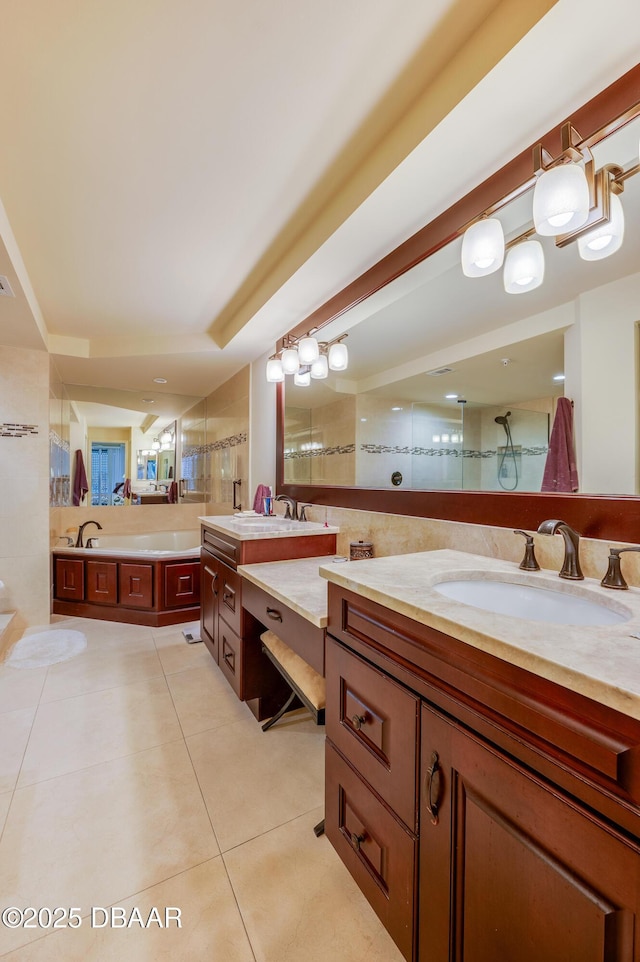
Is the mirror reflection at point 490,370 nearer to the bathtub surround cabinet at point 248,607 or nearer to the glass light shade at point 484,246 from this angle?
the glass light shade at point 484,246

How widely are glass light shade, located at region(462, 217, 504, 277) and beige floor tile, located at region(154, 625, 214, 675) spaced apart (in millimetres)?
2587

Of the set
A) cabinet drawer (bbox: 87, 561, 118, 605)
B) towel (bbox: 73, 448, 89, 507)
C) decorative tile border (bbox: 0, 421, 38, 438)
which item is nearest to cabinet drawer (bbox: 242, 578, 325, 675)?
cabinet drawer (bbox: 87, 561, 118, 605)

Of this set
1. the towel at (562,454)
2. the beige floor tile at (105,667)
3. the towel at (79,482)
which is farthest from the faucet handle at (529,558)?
the towel at (79,482)

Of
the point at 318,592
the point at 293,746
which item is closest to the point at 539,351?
the point at 318,592

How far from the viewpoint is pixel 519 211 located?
1.30 meters

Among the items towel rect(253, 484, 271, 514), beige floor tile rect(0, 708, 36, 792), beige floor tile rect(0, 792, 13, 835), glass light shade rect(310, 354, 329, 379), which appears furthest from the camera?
towel rect(253, 484, 271, 514)

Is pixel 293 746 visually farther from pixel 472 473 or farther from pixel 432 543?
pixel 472 473

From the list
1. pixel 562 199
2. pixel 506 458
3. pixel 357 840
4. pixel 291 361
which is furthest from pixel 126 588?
pixel 562 199

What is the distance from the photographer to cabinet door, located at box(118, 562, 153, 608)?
3.27m

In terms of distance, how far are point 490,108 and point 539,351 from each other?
68 centimetres

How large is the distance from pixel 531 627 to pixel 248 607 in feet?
4.56

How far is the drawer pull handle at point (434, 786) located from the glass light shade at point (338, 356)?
180cm

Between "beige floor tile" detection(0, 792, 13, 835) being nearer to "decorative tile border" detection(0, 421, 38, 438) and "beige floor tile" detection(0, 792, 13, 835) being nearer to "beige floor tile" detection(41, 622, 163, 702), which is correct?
"beige floor tile" detection(41, 622, 163, 702)

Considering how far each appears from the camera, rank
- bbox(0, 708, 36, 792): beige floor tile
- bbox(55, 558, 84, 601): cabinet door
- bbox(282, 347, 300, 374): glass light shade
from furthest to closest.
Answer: bbox(55, 558, 84, 601): cabinet door
bbox(282, 347, 300, 374): glass light shade
bbox(0, 708, 36, 792): beige floor tile
